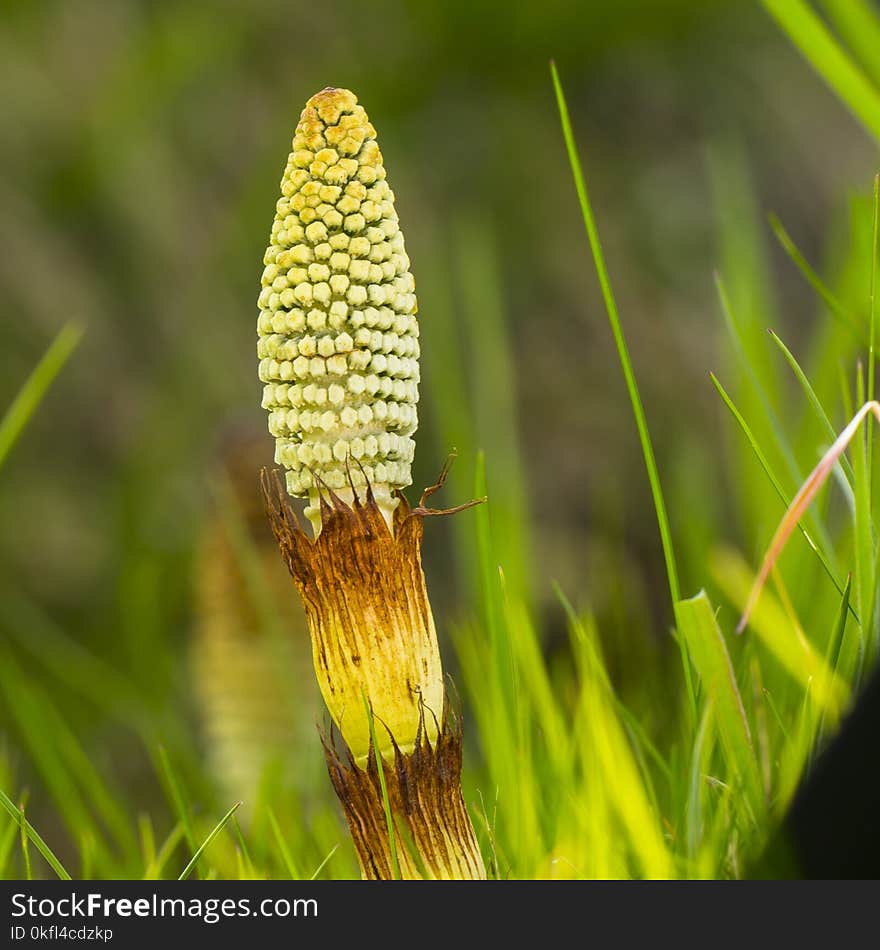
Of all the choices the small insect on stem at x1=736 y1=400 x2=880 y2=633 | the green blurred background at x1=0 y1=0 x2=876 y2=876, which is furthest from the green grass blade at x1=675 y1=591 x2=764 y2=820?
the green blurred background at x1=0 y1=0 x2=876 y2=876

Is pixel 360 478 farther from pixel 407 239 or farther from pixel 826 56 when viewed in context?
pixel 407 239

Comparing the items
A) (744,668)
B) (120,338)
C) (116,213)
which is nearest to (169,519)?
(120,338)

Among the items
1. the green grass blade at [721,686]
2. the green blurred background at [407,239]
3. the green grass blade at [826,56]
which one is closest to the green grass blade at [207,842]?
the green grass blade at [721,686]

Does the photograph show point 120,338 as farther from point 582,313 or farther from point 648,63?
point 648,63

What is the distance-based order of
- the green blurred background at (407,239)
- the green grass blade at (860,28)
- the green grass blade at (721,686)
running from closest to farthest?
the green grass blade at (721,686), the green grass blade at (860,28), the green blurred background at (407,239)

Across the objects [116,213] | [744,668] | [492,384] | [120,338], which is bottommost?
[744,668]

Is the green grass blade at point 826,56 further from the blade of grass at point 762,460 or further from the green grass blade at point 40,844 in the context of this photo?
the green grass blade at point 40,844
